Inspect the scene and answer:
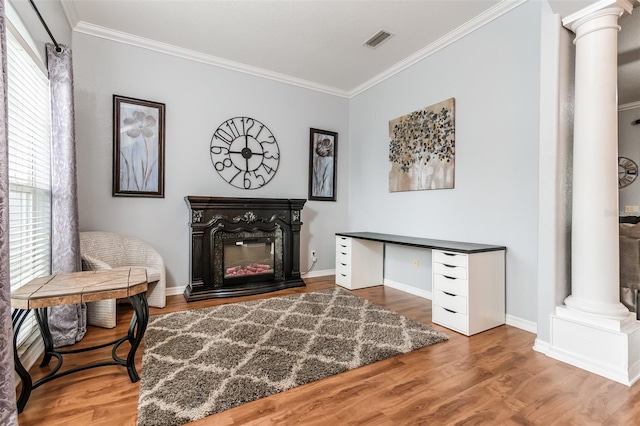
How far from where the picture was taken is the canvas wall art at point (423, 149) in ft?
10.5

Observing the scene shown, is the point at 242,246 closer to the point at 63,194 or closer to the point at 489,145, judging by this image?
the point at 63,194

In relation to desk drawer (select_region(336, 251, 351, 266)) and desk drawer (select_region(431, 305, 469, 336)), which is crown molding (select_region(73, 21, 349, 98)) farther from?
desk drawer (select_region(431, 305, 469, 336))

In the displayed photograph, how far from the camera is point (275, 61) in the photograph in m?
3.76

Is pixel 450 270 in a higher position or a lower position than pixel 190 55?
lower

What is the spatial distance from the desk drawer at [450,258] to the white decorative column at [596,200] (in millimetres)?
714

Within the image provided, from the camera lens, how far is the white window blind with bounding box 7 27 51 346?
1791mm

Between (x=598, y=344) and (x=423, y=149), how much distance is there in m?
2.26

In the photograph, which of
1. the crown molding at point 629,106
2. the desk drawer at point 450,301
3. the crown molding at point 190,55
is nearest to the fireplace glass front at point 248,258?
the desk drawer at point 450,301

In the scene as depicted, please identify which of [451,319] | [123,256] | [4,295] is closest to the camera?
[4,295]

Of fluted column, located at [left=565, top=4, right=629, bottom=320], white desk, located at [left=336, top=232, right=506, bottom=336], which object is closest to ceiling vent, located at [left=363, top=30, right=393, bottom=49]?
fluted column, located at [left=565, top=4, right=629, bottom=320]

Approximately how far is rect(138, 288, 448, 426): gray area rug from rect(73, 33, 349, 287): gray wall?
4.03 ft

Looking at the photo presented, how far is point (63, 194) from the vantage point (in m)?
2.22

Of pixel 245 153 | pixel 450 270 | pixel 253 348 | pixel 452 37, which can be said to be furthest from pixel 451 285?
pixel 245 153

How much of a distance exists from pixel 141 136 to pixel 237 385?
2876mm
